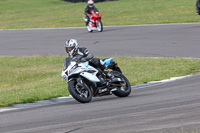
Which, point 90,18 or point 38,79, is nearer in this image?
point 38,79

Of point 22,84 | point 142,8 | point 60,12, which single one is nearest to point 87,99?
point 22,84

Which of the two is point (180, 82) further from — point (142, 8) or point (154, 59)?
point (142, 8)

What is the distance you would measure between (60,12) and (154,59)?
28.8 m

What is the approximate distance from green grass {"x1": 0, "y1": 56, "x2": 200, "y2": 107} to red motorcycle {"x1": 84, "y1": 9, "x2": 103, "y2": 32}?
24.2 ft

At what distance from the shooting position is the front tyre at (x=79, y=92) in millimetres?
9336

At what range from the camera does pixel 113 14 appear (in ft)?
122

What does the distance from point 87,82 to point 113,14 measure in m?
27.9

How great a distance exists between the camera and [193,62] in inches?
582

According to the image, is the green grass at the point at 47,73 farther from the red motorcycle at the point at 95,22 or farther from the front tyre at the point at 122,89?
the red motorcycle at the point at 95,22

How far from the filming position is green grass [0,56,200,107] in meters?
11.4

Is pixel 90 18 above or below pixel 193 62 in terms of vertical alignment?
above

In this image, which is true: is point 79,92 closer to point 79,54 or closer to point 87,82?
point 87,82

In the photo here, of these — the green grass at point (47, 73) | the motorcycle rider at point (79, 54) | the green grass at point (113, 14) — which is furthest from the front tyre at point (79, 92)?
the green grass at point (113, 14)

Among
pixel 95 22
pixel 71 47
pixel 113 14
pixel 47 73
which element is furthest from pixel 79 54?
pixel 113 14
